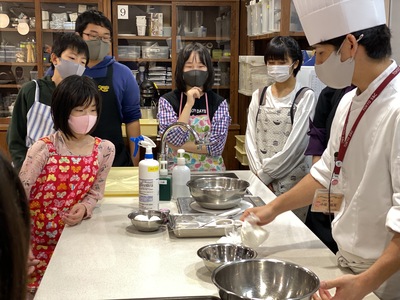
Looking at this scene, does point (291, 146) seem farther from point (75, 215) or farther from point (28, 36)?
point (28, 36)

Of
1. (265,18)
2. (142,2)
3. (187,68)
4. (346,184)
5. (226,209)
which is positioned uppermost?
(142,2)

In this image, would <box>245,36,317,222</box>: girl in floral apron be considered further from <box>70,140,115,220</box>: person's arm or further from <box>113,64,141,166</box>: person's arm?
<box>70,140,115,220</box>: person's arm

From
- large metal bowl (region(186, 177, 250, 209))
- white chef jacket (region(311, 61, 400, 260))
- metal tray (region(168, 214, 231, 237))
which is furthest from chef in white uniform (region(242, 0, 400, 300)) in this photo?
large metal bowl (region(186, 177, 250, 209))

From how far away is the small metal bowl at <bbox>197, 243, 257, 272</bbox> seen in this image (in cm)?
145

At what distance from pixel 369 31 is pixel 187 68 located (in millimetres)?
1426

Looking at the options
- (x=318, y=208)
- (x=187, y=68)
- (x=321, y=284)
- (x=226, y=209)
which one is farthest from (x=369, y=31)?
(x=187, y=68)

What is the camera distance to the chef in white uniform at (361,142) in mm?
1270

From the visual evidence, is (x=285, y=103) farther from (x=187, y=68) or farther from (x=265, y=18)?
(x=265, y=18)

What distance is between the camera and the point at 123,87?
8.66 feet

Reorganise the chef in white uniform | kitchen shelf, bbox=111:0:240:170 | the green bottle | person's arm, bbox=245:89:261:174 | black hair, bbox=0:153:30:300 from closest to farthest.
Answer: black hair, bbox=0:153:30:300
the chef in white uniform
the green bottle
person's arm, bbox=245:89:261:174
kitchen shelf, bbox=111:0:240:170

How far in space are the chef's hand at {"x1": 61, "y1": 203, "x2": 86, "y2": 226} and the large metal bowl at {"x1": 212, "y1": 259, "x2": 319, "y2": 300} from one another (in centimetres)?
73

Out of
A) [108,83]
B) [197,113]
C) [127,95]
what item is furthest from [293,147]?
[108,83]

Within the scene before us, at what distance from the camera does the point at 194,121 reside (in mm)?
2676

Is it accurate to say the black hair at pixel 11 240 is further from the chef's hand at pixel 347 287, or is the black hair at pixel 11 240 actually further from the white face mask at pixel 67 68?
the white face mask at pixel 67 68
